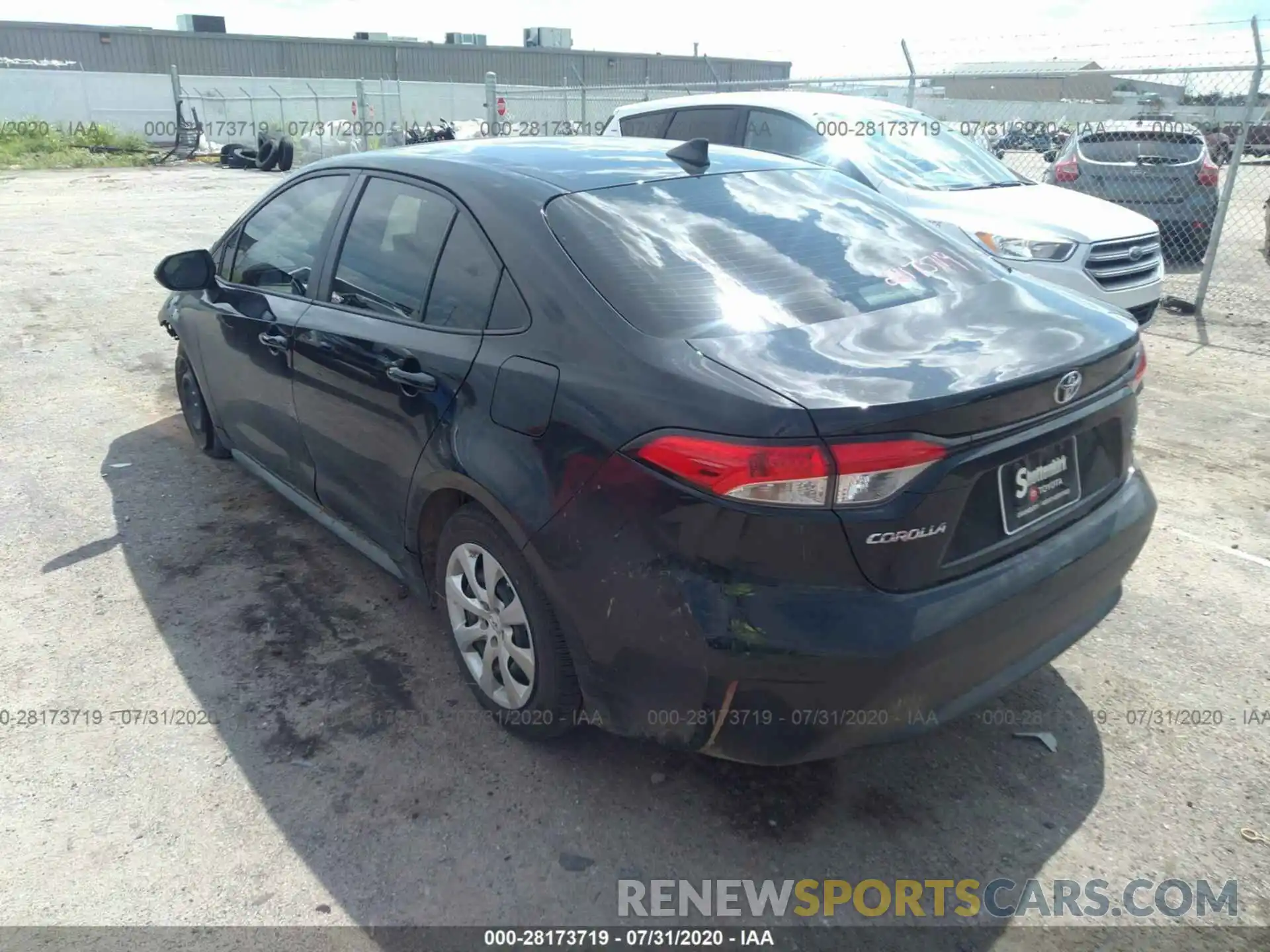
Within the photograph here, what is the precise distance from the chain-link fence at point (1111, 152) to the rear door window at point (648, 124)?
0.08 ft

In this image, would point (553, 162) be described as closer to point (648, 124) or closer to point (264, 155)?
point (648, 124)

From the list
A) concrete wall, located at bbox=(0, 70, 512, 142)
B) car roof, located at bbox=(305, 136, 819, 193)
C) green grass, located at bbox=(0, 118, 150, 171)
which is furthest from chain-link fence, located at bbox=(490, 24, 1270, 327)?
concrete wall, located at bbox=(0, 70, 512, 142)

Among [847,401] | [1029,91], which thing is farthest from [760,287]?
[1029,91]

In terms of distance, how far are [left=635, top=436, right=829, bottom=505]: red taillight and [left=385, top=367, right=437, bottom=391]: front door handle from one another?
107cm

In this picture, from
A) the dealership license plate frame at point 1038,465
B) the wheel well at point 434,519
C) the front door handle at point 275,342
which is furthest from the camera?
the front door handle at point 275,342

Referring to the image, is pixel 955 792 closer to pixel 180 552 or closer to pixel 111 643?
pixel 111 643

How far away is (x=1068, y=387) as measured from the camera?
2.42m

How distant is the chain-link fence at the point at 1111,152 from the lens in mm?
7168

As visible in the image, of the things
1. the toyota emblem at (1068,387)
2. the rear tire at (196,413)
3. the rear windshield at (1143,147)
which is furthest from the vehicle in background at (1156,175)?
the rear tire at (196,413)

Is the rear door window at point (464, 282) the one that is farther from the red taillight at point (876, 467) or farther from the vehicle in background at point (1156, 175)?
the vehicle in background at point (1156, 175)

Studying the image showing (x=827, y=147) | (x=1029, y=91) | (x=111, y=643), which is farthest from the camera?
(x=1029, y=91)

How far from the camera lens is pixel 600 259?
8.59 feet

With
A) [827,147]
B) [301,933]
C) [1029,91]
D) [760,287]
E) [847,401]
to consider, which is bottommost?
[301,933]

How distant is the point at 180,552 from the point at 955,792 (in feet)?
10.9
